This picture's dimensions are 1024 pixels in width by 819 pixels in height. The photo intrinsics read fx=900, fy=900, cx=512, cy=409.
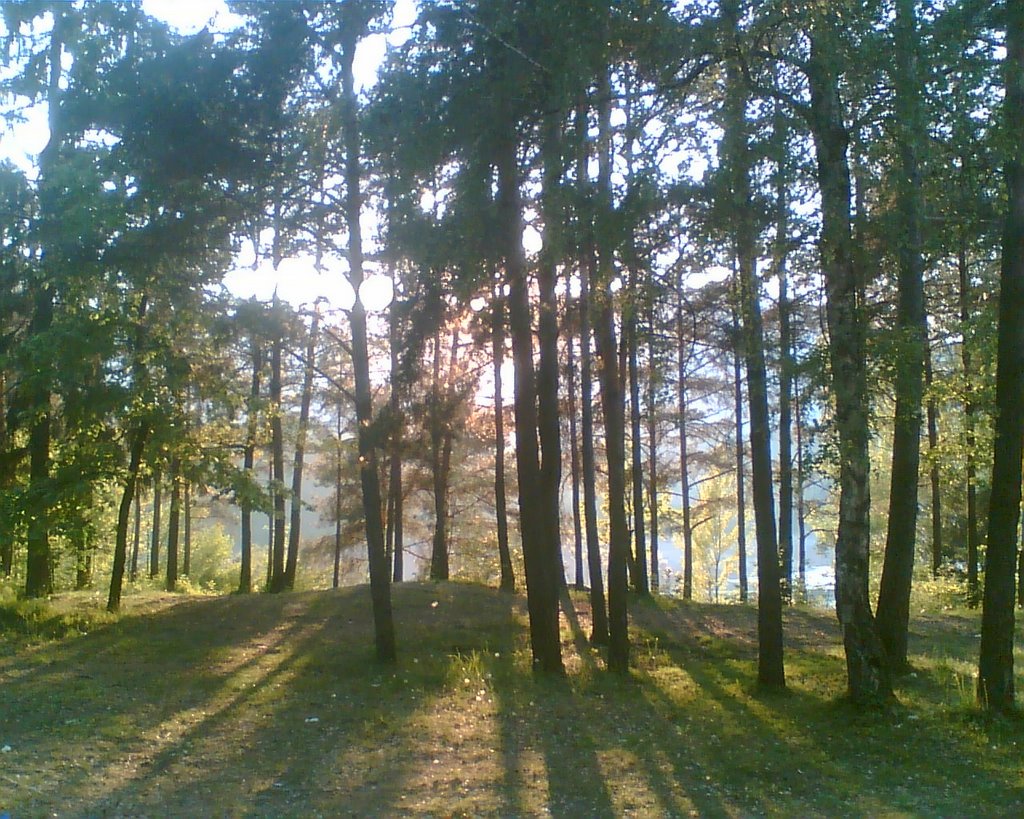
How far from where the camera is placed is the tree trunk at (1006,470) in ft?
31.2

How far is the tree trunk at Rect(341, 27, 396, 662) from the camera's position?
43.1 ft

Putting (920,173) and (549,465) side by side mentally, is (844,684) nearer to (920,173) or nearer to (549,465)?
(549,465)

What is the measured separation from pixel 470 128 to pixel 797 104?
12.8 feet

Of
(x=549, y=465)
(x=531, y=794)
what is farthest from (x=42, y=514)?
(x=531, y=794)

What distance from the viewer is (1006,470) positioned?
9516mm

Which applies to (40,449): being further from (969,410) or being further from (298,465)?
(969,410)

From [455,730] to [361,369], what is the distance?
599 cm

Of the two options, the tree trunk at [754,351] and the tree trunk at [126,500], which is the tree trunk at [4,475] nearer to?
the tree trunk at [126,500]

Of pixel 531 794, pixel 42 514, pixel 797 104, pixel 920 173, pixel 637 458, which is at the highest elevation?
pixel 797 104

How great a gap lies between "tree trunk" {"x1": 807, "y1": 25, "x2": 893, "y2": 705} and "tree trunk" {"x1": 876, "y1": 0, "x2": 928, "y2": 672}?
0.53m

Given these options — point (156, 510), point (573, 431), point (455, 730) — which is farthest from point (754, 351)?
point (156, 510)

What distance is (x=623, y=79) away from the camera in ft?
36.7

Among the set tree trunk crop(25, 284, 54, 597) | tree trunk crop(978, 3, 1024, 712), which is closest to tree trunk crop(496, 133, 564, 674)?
tree trunk crop(978, 3, 1024, 712)

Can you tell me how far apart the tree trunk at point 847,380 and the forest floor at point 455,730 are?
25.0 inches
